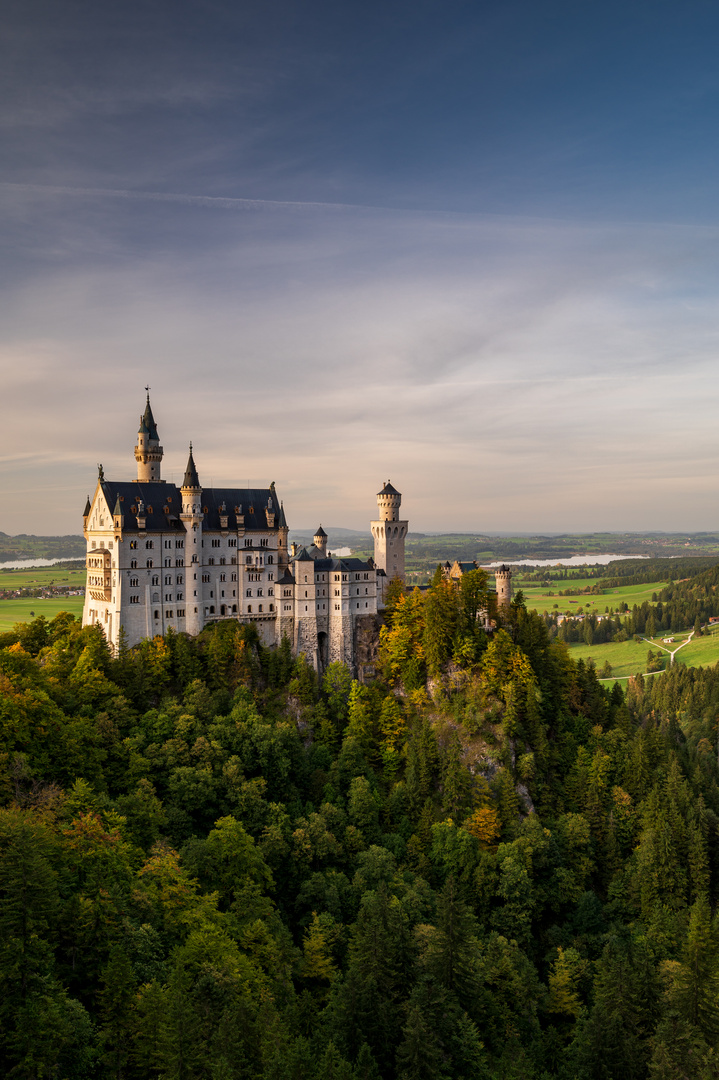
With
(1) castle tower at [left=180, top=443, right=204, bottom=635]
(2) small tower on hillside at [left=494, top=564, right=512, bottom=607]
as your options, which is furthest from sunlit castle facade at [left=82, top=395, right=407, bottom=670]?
(2) small tower on hillside at [left=494, top=564, right=512, bottom=607]

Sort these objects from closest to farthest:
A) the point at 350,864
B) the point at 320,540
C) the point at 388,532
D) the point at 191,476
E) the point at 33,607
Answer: the point at 350,864
the point at 191,476
the point at 320,540
the point at 388,532
the point at 33,607

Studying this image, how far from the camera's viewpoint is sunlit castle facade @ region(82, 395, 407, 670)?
275ft

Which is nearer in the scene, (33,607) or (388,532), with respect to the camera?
(388,532)

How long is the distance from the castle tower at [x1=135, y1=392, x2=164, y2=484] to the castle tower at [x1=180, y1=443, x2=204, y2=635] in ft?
20.6

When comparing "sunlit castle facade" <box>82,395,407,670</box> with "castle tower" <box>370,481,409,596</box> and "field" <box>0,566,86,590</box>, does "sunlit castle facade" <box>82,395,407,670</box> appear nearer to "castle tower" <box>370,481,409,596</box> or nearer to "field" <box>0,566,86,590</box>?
"castle tower" <box>370,481,409,596</box>

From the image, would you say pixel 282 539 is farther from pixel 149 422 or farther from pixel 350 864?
pixel 350 864

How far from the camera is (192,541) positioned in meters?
87.2

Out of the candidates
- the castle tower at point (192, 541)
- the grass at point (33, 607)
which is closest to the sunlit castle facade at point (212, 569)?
the castle tower at point (192, 541)

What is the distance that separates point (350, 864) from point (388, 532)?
145 feet

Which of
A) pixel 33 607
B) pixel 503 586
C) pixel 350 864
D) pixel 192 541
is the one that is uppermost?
pixel 192 541

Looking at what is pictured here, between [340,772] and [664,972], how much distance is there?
35.5 meters

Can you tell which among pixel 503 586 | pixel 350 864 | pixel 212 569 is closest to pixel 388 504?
pixel 503 586

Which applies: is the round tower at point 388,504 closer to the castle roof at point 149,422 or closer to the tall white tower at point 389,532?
the tall white tower at point 389,532

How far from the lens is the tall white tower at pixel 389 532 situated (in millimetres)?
100938
